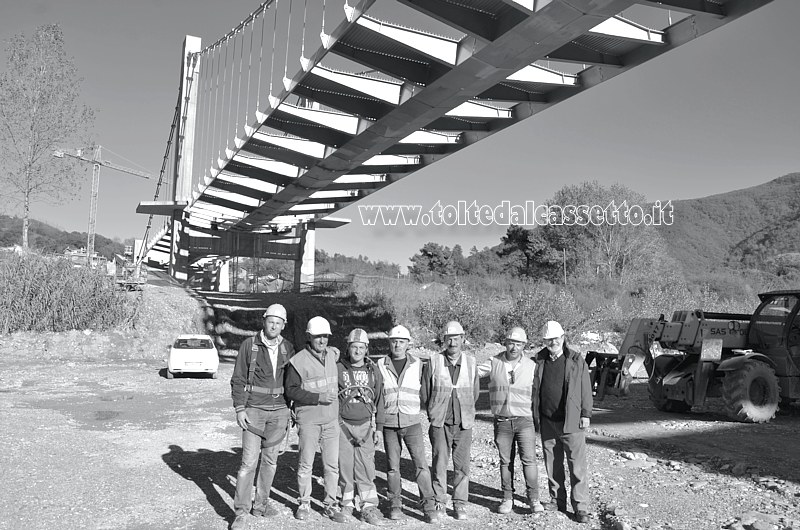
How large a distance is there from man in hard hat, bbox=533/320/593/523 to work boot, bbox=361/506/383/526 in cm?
165

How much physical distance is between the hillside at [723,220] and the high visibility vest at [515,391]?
340 feet

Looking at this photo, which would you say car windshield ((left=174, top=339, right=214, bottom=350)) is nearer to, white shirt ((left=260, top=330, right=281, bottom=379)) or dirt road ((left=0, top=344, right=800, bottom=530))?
dirt road ((left=0, top=344, right=800, bottom=530))

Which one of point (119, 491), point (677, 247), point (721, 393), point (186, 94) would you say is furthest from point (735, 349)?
point (677, 247)

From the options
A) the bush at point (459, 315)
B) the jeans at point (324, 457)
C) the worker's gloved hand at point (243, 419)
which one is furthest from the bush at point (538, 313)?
the worker's gloved hand at point (243, 419)

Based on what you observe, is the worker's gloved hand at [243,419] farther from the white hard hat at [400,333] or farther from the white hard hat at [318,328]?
the white hard hat at [400,333]

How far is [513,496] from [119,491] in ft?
13.0

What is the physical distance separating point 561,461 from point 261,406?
2.84 metres

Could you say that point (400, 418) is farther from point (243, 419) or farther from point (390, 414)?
point (243, 419)

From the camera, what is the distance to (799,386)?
12.6m

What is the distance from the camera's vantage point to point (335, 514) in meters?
6.22

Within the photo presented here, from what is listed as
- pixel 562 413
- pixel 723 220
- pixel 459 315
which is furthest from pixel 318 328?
pixel 723 220

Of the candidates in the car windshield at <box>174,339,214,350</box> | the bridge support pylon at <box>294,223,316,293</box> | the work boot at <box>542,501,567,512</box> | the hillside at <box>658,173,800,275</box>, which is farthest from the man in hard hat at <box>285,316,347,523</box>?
the hillside at <box>658,173,800,275</box>

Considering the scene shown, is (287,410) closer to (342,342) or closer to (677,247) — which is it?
(342,342)

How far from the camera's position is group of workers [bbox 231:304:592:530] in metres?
6.21
